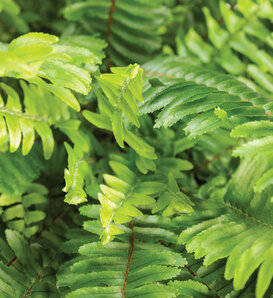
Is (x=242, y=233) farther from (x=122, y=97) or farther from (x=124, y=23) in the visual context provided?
(x=124, y=23)

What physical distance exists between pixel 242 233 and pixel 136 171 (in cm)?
32

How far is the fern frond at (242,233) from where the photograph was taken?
0.54m

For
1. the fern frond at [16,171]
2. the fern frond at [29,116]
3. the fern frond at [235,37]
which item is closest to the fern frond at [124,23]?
the fern frond at [235,37]

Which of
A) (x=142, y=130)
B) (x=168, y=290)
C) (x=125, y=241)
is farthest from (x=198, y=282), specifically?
(x=142, y=130)

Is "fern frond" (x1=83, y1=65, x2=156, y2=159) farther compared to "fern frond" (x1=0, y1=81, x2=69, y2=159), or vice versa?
"fern frond" (x1=0, y1=81, x2=69, y2=159)

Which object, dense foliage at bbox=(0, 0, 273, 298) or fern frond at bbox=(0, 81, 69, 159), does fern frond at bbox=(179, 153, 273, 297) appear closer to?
dense foliage at bbox=(0, 0, 273, 298)

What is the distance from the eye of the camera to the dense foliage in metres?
0.62

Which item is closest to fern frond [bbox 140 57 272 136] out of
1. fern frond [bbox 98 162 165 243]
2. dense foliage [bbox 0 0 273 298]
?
dense foliage [bbox 0 0 273 298]

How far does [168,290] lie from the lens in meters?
0.59

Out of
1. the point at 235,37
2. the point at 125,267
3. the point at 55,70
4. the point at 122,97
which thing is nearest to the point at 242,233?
the point at 125,267

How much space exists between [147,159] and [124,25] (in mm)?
540

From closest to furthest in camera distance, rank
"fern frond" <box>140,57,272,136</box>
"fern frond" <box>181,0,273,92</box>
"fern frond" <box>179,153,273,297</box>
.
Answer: "fern frond" <box>179,153,273,297</box>
"fern frond" <box>140,57,272,136</box>
"fern frond" <box>181,0,273,92</box>

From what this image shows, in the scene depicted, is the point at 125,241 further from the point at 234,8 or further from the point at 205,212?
the point at 234,8

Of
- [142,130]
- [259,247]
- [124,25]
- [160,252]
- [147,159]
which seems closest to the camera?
[259,247]
